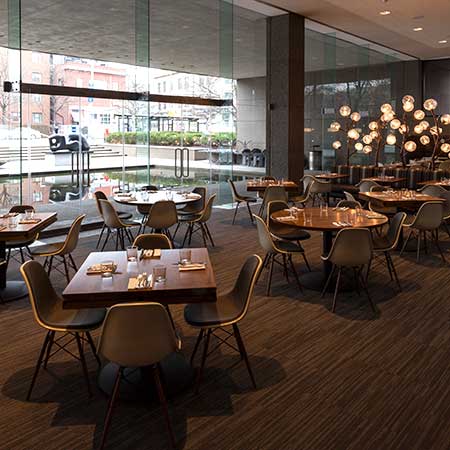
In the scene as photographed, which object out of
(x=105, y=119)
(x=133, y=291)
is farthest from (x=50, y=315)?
(x=105, y=119)

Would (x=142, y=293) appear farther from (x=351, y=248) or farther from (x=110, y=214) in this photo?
(x=110, y=214)

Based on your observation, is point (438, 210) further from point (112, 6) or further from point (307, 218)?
point (112, 6)

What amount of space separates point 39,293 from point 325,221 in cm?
344

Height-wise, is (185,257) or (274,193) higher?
(274,193)

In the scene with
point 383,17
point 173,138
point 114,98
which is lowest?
point 173,138

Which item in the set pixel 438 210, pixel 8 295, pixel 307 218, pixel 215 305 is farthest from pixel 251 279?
pixel 438 210

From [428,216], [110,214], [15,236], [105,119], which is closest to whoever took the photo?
[15,236]

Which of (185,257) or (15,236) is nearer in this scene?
(185,257)

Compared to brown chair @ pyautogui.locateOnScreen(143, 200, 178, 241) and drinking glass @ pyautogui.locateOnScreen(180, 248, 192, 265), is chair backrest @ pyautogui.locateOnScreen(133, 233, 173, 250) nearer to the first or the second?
drinking glass @ pyautogui.locateOnScreen(180, 248, 192, 265)

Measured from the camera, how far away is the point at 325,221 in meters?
6.11

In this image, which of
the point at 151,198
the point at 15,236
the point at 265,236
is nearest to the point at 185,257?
the point at 265,236

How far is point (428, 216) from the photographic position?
24.2 feet

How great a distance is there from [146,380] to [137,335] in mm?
948

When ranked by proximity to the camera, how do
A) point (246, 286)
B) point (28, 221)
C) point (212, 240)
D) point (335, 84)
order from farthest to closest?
point (335, 84), point (212, 240), point (28, 221), point (246, 286)
